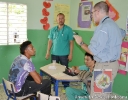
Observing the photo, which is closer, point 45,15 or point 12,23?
point 12,23

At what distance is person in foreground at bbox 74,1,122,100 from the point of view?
2066mm

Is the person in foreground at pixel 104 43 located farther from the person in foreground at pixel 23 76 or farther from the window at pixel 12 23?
the window at pixel 12 23

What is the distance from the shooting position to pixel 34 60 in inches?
188

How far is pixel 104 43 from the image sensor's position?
2053 millimetres

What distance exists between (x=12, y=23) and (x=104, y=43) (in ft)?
9.58

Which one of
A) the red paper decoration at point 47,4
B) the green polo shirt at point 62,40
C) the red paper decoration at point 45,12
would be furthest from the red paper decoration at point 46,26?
the green polo shirt at point 62,40

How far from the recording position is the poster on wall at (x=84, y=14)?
14.7 ft

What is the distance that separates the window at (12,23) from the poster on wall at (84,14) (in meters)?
1.33

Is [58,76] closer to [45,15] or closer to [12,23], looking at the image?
[12,23]

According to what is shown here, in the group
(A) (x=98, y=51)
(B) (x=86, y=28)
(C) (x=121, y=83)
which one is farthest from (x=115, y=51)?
(B) (x=86, y=28)

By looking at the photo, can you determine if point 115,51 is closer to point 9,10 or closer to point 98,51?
point 98,51

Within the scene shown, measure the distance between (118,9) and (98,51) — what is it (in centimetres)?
188

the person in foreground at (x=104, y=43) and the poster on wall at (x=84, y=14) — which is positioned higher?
the poster on wall at (x=84, y=14)

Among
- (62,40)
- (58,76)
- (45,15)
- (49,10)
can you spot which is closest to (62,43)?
(62,40)
